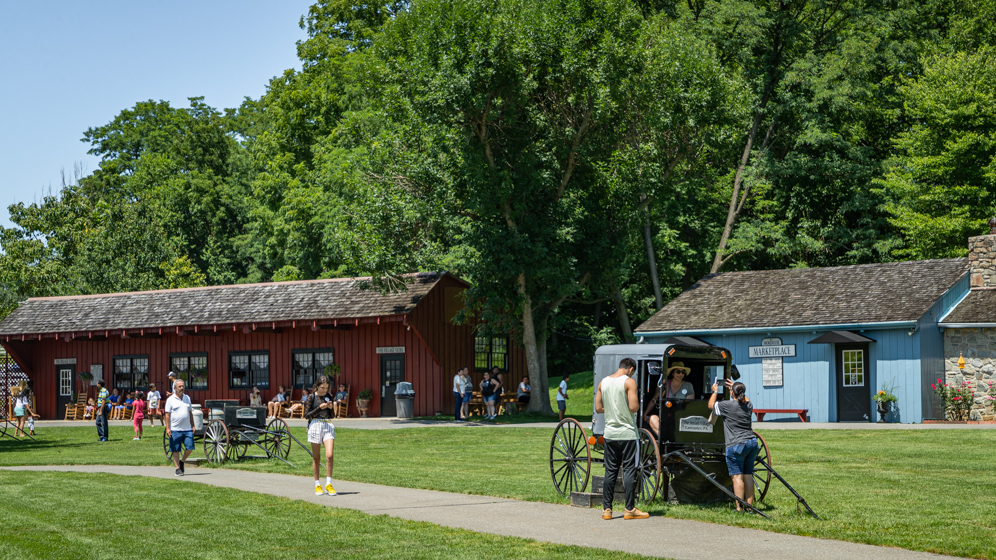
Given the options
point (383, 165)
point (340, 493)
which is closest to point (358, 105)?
point (383, 165)

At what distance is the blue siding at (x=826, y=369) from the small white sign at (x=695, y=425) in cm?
1855

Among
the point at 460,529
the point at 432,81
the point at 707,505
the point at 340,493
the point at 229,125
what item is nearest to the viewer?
the point at 460,529

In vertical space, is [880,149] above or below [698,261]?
above

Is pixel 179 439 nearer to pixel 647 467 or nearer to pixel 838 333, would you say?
pixel 647 467

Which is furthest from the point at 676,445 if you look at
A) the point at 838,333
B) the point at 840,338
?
the point at 838,333

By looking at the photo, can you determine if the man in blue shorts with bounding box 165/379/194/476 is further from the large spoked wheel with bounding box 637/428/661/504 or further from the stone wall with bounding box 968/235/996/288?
the stone wall with bounding box 968/235/996/288

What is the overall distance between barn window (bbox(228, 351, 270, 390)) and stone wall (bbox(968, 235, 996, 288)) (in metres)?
23.6

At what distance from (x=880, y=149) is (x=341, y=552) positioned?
3915 cm

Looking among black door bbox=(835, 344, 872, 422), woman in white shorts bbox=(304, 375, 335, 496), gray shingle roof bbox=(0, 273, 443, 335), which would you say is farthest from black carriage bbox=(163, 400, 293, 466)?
black door bbox=(835, 344, 872, 422)

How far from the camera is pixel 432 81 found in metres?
30.1

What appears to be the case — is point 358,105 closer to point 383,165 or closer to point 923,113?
point 383,165

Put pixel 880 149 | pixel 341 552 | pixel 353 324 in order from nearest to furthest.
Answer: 1. pixel 341 552
2. pixel 353 324
3. pixel 880 149

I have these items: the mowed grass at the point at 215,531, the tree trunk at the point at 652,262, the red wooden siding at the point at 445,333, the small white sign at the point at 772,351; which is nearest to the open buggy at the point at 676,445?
the mowed grass at the point at 215,531

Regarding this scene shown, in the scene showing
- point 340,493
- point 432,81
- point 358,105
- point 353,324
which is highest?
point 358,105
